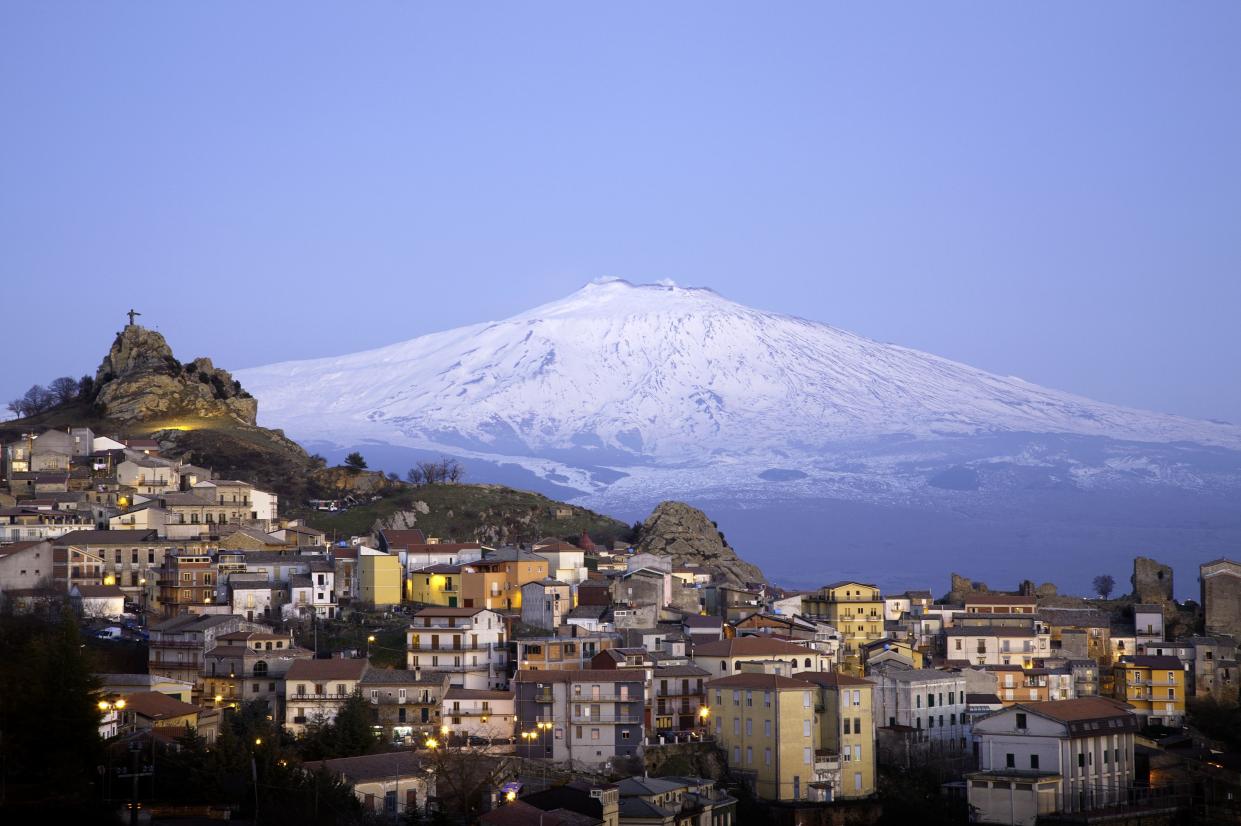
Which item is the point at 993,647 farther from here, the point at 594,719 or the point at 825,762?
the point at 594,719

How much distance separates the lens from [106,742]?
33438 mm

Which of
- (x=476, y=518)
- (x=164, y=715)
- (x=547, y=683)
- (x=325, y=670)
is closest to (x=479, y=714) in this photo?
(x=547, y=683)

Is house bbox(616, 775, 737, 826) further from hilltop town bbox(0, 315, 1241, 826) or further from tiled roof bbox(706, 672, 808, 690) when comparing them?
tiled roof bbox(706, 672, 808, 690)

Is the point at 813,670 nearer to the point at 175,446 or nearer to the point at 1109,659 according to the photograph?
the point at 1109,659

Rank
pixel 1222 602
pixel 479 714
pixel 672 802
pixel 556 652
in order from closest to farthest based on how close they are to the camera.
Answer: pixel 672 802, pixel 479 714, pixel 556 652, pixel 1222 602

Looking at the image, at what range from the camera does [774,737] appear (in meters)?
37.1

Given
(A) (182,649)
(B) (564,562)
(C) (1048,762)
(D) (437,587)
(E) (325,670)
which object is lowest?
(C) (1048,762)

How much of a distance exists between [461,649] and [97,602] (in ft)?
32.4

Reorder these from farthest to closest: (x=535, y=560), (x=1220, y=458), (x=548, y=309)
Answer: (x=548, y=309) < (x=1220, y=458) < (x=535, y=560)

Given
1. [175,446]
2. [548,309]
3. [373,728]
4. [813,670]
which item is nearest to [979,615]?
[813,670]

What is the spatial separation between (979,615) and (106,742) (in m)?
27.1

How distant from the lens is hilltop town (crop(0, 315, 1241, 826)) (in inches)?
1302

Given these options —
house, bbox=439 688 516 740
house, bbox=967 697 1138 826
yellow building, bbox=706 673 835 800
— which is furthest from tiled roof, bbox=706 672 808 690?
house, bbox=439 688 516 740

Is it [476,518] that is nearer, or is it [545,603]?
[545,603]
